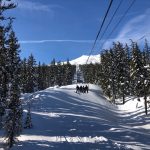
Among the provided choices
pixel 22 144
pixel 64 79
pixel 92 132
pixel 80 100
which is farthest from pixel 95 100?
pixel 64 79

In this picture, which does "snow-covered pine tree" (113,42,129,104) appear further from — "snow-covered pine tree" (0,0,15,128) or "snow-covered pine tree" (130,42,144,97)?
"snow-covered pine tree" (0,0,15,128)

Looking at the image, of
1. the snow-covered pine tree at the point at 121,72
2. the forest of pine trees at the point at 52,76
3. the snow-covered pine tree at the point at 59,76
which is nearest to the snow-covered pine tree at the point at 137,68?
the forest of pine trees at the point at 52,76

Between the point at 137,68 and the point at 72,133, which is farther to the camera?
the point at 137,68

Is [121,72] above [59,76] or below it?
below

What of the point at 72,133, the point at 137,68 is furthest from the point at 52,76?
the point at 72,133

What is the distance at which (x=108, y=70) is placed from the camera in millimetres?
87750

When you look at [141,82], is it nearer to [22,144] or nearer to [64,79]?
[22,144]

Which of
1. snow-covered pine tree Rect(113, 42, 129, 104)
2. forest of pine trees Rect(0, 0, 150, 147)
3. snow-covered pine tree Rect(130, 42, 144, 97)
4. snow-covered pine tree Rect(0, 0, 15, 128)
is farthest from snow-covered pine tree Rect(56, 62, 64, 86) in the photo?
snow-covered pine tree Rect(0, 0, 15, 128)

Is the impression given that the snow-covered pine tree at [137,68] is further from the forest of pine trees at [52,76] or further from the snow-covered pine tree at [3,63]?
the snow-covered pine tree at [3,63]

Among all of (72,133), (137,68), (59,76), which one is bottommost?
(72,133)

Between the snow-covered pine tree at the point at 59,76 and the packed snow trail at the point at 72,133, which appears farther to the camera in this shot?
the snow-covered pine tree at the point at 59,76

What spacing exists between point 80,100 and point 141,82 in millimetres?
15264

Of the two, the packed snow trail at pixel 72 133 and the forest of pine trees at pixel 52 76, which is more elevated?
the forest of pine trees at pixel 52 76

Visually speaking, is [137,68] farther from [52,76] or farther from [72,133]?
[52,76]
